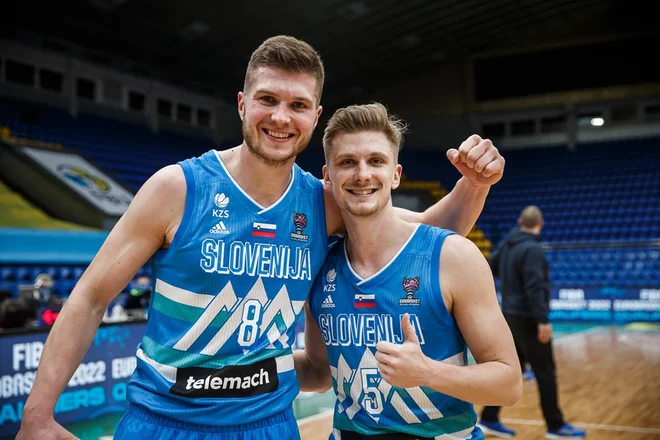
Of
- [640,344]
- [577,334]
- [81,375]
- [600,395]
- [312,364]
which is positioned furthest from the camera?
[577,334]

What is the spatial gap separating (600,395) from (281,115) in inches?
230

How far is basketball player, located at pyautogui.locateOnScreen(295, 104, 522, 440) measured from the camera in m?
1.74

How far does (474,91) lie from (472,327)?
60.3ft

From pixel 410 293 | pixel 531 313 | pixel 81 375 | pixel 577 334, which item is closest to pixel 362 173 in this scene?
pixel 410 293

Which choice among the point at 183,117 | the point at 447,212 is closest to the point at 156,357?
the point at 447,212

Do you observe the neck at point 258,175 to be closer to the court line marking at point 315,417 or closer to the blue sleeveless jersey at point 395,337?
the blue sleeveless jersey at point 395,337

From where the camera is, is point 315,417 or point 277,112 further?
point 315,417

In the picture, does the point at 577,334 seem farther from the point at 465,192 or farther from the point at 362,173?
the point at 362,173

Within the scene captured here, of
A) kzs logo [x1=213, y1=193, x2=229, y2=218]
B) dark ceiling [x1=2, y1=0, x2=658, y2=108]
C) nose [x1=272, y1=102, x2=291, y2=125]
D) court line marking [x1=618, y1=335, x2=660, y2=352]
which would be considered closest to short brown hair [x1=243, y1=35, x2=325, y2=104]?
nose [x1=272, y1=102, x2=291, y2=125]

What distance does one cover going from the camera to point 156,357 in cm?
167

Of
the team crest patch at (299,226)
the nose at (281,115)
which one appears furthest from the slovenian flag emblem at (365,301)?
the nose at (281,115)

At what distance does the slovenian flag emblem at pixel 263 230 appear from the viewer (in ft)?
5.69

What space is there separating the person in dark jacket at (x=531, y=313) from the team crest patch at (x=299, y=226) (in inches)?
142

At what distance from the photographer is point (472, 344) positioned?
174 centimetres
